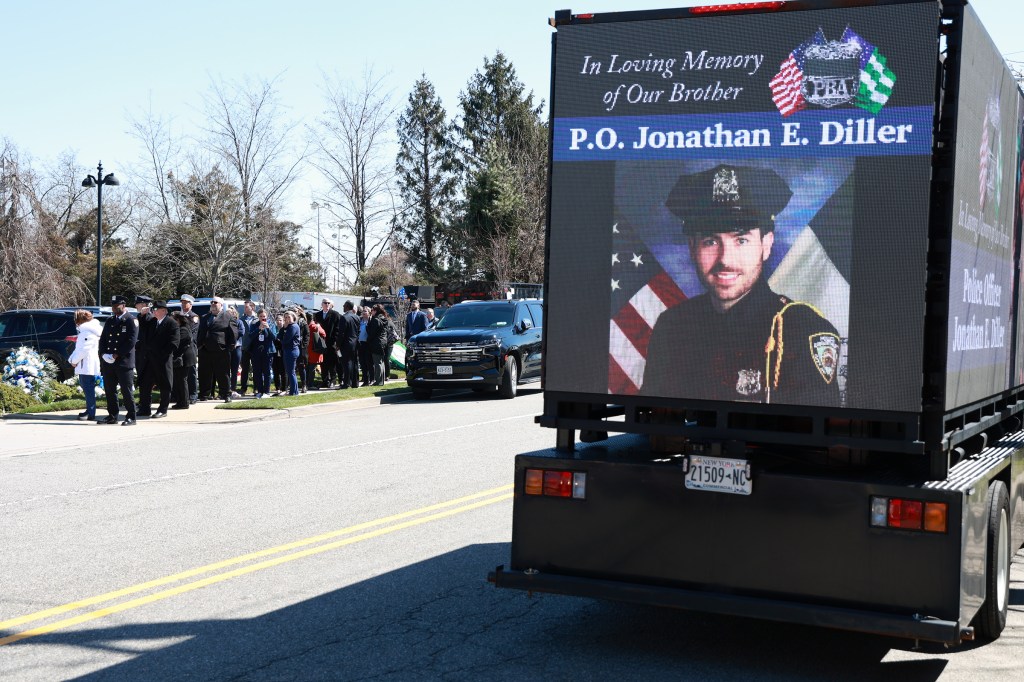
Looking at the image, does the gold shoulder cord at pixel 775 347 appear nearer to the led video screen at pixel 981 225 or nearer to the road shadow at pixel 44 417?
the led video screen at pixel 981 225

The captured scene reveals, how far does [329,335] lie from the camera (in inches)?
958

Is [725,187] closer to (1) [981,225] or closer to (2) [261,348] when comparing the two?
(1) [981,225]

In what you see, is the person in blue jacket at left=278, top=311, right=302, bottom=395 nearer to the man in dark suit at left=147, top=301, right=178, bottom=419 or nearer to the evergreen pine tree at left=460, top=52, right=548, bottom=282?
the man in dark suit at left=147, top=301, right=178, bottom=419

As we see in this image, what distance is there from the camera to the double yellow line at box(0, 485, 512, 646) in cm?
625

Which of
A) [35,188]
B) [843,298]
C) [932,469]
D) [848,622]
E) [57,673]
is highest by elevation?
[35,188]

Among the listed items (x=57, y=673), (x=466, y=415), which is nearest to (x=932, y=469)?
(x=57, y=673)

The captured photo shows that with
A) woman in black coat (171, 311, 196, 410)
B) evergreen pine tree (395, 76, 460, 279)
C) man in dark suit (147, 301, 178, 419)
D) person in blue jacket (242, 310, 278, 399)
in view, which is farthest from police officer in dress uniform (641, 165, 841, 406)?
evergreen pine tree (395, 76, 460, 279)

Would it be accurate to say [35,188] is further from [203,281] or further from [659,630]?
[659,630]

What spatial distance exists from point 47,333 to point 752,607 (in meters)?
21.5

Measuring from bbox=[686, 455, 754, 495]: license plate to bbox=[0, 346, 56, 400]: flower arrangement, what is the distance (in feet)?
55.9

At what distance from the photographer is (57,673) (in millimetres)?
5316

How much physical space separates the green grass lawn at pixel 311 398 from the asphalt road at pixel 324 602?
729cm

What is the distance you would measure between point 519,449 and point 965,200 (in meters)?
8.99

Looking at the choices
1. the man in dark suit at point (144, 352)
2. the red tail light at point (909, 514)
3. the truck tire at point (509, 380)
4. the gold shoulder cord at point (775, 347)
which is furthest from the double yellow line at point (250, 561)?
the truck tire at point (509, 380)
